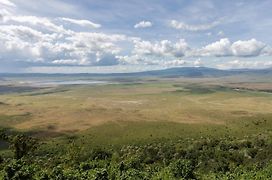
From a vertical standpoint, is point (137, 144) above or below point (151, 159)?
below

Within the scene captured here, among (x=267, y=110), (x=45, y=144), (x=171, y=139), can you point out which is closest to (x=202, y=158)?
(x=171, y=139)

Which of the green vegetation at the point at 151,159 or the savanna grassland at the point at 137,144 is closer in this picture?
the green vegetation at the point at 151,159

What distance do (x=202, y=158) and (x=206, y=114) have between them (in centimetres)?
9671

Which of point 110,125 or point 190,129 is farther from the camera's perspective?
point 110,125

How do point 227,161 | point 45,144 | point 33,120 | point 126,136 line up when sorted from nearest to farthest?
point 227,161, point 45,144, point 126,136, point 33,120

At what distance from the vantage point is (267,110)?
654ft

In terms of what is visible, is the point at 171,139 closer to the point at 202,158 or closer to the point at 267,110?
the point at 202,158

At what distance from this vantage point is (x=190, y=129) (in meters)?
144

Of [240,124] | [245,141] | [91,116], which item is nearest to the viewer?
[245,141]

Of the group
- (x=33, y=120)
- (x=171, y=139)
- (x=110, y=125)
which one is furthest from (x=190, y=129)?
(x=33, y=120)

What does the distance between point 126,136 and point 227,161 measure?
165 feet

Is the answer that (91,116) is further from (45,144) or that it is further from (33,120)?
(45,144)

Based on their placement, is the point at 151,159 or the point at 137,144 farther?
the point at 137,144

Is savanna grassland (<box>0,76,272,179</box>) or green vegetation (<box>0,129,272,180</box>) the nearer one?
green vegetation (<box>0,129,272,180</box>)
